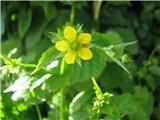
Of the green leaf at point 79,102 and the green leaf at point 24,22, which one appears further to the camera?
the green leaf at point 24,22

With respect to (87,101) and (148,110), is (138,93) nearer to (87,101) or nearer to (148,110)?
(148,110)

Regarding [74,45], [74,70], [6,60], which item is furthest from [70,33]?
[74,70]

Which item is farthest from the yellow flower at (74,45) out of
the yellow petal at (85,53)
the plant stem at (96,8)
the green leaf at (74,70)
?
the plant stem at (96,8)

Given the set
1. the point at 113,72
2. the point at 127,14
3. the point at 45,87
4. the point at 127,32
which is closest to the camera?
the point at 45,87

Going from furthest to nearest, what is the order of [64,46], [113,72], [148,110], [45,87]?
[113,72] → [148,110] → [45,87] → [64,46]

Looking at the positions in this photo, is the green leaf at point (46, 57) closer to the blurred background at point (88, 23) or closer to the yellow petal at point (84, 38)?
the yellow petal at point (84, 38)

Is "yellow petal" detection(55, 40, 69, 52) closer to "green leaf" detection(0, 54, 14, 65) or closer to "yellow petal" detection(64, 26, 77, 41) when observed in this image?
"yellow petal" detection(64, 26, 77, 41)

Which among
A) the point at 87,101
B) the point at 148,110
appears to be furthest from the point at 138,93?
the point at 87,101
